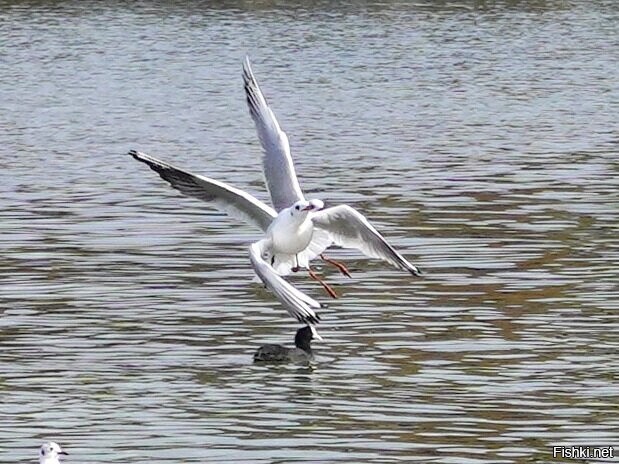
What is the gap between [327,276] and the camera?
20.5m

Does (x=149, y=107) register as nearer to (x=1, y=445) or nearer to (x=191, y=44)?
(x=191, y=44)

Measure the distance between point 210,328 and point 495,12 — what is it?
4687 cm

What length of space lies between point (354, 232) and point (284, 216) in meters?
0.78

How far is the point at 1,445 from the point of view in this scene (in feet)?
43.7

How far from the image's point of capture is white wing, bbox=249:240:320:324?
15125 mm

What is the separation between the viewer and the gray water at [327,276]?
13.9m

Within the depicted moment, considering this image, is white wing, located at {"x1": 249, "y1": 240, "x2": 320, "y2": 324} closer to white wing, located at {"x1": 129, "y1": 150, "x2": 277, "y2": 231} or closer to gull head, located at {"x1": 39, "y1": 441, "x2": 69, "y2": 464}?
white wing, located at {"x1": 129, "y1": 150, "x2": 277, "y2": 231}

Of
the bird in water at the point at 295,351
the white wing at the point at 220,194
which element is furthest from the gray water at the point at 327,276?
the white wing at the point at 220,194

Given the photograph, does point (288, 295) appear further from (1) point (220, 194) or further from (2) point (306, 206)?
(1) point (220, 194)

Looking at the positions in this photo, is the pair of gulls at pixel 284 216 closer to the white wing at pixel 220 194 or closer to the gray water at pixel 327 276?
the white wing at pixel 220 194

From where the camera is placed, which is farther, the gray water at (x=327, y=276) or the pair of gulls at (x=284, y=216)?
the pair of gulls at (x=284, y=216)

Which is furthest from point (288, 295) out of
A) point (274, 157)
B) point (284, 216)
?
point (274, 157)

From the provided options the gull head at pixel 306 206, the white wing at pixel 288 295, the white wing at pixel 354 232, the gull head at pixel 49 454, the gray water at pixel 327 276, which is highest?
the gull head at pixel 49 454

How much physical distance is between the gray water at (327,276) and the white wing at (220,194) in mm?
901
